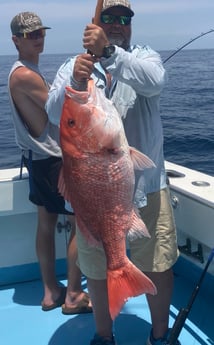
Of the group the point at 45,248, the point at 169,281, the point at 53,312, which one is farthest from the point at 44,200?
the point at 169,281

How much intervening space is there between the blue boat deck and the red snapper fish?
1.07m

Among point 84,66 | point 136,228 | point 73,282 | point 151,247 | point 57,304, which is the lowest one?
point 57,304

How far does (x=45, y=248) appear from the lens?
353 cm

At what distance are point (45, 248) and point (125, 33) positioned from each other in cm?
177

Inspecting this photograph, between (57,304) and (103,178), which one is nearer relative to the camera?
(103,178)

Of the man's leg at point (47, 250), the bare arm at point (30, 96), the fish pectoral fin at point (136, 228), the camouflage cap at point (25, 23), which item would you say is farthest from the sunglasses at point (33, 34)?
the fish pectoral fin at point (136, 228)

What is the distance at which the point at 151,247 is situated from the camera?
2.64 m

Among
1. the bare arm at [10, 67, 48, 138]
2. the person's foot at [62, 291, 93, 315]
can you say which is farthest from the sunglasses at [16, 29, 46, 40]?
the person's foot at [62, 291, 93, 315]

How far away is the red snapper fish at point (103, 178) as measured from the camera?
6.48 feet

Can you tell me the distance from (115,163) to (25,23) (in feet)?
5.65

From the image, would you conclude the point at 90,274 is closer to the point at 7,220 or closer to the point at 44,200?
the point at 44,200

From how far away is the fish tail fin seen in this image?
218 cm

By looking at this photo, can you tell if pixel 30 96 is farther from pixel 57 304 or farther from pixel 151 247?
pixel 57 304

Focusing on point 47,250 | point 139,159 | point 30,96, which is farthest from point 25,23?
point 139,159
